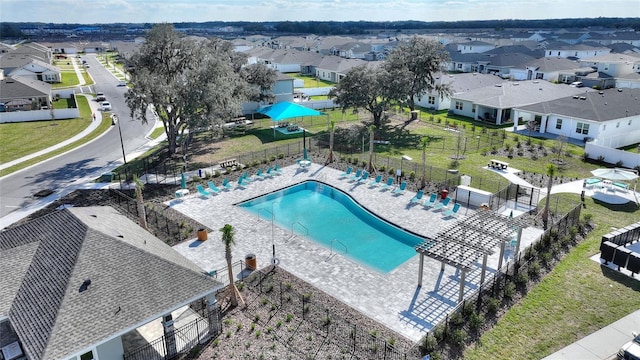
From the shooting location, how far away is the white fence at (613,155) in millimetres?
35531

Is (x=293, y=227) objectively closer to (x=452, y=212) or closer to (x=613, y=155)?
(x=452, y=212)

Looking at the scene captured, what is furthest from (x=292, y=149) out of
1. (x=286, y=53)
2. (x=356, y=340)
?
(x=286, y=53)

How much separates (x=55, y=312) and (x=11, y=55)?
102 metres

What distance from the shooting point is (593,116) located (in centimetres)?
4312

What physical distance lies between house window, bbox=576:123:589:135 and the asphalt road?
46.1 m

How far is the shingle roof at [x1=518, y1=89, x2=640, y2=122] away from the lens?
43.7 meters

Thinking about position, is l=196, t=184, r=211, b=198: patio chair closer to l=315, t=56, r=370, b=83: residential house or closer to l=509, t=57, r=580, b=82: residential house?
l=315, t=56, r=370, b=83: residential house

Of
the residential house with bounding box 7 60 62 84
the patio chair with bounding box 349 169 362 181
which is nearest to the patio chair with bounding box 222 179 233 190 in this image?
the patio chair with bounding box 349 169 362 181

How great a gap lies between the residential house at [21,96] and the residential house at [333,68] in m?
48.7

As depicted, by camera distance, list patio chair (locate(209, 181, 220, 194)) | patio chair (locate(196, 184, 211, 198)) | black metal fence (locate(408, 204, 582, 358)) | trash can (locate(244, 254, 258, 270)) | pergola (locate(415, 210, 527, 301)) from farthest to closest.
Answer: patio chair (locate(209, 181, 220, 194))
patio chair (locate(196, 184, 211, 198))
trash can (locate(244, 254, 258, 270))
pergola (locate(415, 210, 527, 301))
black metal fence (locate(408, 204, 582, 358))

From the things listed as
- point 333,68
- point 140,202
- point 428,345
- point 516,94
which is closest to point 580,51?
point 333,68

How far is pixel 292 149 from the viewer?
41.8 metres

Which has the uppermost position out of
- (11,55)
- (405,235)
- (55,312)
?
(11,55)

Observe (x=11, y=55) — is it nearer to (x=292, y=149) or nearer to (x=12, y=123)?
(x=12, y=123)
